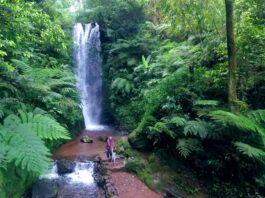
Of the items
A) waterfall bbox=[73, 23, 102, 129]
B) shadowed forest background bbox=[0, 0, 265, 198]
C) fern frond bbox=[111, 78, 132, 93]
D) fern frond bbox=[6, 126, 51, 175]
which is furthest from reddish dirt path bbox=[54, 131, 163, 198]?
waterfall bbox=[73, 23, 102, 129]

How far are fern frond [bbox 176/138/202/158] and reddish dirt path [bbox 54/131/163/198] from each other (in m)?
1.22

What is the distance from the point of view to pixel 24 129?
388cm

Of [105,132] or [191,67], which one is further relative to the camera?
[105,132]

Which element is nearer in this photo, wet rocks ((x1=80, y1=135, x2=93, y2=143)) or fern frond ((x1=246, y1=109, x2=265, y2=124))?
fern frond ((x1=246, y1=109, x2=265, y2=124))

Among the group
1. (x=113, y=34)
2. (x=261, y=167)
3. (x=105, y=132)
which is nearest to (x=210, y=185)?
(x=261, y=167)

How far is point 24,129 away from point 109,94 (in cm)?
1253

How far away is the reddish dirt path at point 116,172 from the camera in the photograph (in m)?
7.32

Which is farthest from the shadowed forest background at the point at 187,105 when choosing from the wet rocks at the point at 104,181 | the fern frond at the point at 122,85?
the fern frond at the point at 122,85

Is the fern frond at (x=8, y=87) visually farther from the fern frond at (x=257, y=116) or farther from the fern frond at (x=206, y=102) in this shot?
the fern frond at (x=257, y=116)

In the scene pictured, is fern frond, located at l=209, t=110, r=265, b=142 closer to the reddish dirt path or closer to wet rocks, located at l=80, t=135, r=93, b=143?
the reddish dirt path

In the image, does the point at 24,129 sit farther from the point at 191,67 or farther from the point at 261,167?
the point at 191,67

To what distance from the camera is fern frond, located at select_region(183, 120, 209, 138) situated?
7051 mm

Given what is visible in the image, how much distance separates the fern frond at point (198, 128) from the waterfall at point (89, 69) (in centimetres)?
979

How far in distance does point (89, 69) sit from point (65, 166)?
9069mm
